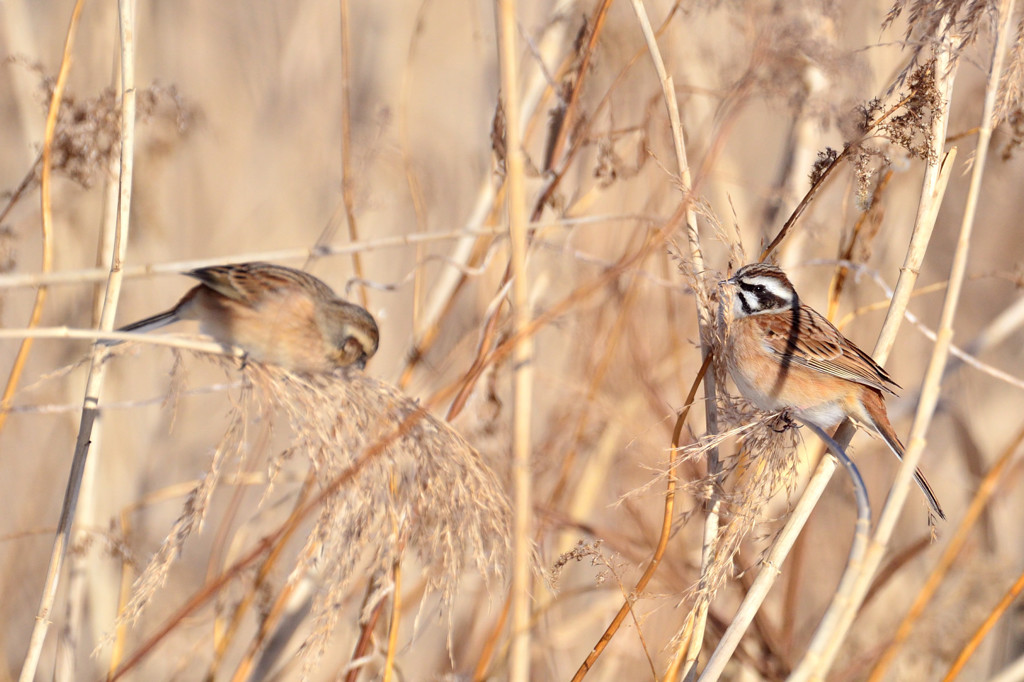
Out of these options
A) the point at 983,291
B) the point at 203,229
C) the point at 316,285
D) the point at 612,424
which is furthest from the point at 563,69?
the point at 983,291

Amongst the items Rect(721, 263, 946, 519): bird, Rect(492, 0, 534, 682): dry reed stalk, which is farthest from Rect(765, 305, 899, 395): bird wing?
Rect(492, 0, 534, 682): dry reed stalk

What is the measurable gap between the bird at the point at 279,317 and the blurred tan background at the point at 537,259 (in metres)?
0.14

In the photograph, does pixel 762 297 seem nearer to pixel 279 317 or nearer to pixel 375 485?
pixel 375 485

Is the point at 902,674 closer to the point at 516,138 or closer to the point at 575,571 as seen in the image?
the point at 575,571

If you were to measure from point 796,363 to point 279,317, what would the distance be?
187 cm

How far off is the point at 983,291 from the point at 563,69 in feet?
12.3

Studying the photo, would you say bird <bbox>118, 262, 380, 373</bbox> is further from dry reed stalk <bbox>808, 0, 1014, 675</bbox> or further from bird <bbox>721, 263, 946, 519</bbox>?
dry reed stalk <bbox>808, 0, 1014, 675</bbox>

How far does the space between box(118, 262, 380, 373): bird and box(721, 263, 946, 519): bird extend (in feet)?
4.24

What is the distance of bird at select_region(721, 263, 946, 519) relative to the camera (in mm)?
2393

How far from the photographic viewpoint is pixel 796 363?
2.68 m

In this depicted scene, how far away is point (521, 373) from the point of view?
50.9 inches

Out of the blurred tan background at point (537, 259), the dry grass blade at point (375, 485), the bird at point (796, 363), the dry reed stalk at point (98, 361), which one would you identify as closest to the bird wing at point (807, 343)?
the bird at point (796, 363)

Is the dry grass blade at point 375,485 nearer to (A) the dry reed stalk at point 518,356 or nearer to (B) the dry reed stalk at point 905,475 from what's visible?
(A) the dry reed stalk at point 518,356

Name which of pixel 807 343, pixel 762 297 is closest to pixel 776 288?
pixel 762 297
